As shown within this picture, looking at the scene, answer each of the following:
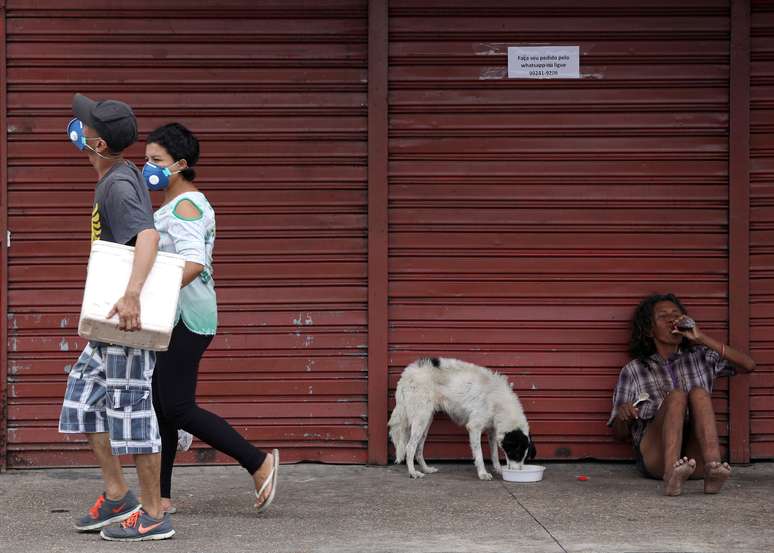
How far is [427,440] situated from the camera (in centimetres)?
692

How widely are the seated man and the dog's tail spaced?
1270 millimetres

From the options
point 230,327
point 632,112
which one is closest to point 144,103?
point 230,327

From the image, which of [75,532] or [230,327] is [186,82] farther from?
[75,532]

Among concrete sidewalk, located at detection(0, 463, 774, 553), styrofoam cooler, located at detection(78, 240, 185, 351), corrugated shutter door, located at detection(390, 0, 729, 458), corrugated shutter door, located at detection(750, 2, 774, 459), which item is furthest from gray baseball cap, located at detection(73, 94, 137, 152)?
corrugated shutter door, located at detection(750, 2, 774, 459)

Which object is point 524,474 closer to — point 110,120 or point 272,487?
point 272,487

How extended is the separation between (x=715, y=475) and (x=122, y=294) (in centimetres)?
327

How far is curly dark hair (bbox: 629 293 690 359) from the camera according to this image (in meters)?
6.69

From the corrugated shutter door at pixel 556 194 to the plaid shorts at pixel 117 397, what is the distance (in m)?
2.24

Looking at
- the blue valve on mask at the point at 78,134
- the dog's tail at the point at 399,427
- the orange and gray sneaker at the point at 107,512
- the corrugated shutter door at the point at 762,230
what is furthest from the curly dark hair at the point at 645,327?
the blue valve on mask at the point at 78,134

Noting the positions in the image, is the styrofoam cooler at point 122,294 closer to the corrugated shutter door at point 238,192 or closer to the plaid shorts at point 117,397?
the plaid shorts at point 117,397

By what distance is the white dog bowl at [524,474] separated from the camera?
A: 21.2 feet

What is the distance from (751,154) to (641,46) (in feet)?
3.11

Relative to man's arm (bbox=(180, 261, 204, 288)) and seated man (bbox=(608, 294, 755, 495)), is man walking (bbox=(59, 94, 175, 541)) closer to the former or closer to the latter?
man's arm (bbox=(180, 261, 204, 288))

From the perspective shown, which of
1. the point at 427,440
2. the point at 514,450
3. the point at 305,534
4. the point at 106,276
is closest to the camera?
the point at 106,276
